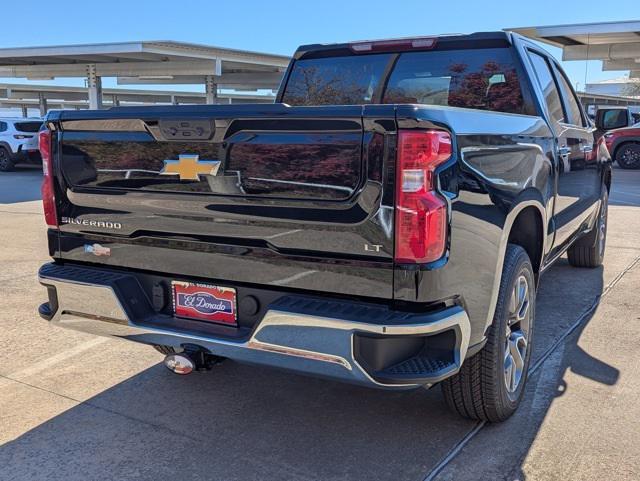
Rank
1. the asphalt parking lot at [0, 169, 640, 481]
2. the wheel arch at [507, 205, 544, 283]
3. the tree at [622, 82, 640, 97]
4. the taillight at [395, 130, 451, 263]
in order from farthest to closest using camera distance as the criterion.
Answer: the tree at [622, 82, 640, 97] → the wheel arch at [507, 205, 544, 283] → the asphalt parking lot at [0, 169, 640, 481] → the taillight at [395, 130, 451, 263]

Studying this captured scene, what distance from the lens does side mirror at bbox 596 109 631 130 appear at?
573cm

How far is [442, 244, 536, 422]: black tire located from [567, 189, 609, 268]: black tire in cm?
327

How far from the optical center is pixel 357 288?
2.56 metres

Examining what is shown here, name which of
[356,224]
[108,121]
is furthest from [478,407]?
[108,121]

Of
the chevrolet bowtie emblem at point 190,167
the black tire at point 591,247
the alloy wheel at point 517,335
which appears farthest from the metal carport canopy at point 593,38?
the chevrolet bowtie emblem at point 190,167

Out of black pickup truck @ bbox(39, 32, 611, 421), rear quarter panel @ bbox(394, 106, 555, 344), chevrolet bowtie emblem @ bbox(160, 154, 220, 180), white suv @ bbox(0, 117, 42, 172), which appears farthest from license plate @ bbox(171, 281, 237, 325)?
white suv @ bbox(0, 117, 42, 172)

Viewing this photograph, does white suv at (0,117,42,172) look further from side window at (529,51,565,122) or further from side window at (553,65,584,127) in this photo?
side window at (529,51,565,122)

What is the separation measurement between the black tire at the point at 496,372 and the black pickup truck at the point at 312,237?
0.01 m

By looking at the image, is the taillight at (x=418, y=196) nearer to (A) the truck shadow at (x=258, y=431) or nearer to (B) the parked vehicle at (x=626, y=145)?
(A) the truck shadow at (x=258, y=431)

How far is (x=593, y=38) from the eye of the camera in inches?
886

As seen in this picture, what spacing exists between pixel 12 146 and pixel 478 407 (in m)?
19.2

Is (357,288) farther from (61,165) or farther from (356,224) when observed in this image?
(61,165)

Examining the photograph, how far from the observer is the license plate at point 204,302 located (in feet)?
9.46

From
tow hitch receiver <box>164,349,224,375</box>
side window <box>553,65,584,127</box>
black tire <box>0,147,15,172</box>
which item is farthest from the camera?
black tire <box>0,147,15,172</box>
